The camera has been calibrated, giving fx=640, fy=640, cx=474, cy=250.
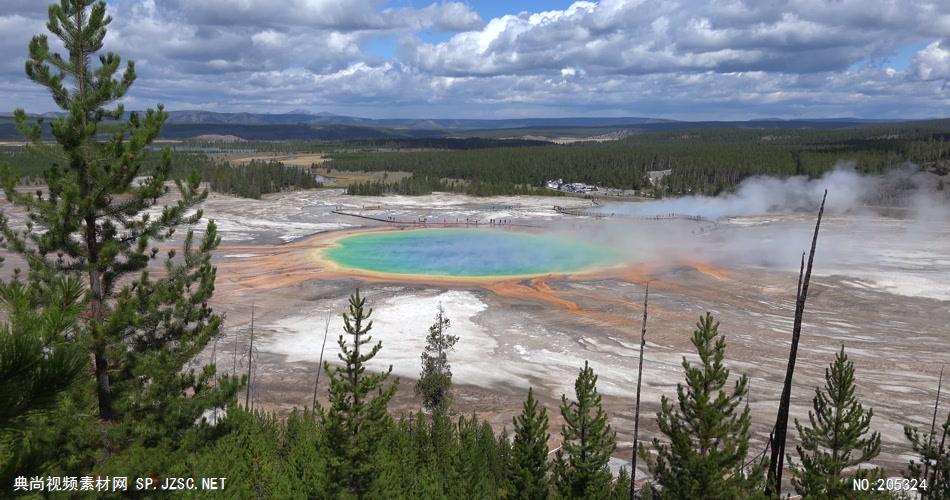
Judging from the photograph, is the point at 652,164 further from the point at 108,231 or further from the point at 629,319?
the point at 108,231

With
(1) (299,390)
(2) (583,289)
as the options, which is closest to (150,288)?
(1) (299,390)

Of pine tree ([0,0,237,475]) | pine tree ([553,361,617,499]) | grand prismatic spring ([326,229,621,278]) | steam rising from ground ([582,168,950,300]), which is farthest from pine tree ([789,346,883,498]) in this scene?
grand prismatic spring ([326,229,621,278])

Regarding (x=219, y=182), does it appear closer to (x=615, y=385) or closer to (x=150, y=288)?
(x=615, y=385)

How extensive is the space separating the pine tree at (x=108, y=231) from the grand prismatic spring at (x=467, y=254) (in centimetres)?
4273

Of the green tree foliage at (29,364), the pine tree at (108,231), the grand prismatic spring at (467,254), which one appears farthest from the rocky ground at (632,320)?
the green tree foliage at (29,364)

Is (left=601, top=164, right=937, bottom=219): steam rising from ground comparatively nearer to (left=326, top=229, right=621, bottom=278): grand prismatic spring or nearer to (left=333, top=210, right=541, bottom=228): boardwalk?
(left=333, top=210, right=541, bottom=228): boardwalk

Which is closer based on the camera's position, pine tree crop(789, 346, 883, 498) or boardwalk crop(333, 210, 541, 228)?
pine tree crop(789, 346, 883, 498)

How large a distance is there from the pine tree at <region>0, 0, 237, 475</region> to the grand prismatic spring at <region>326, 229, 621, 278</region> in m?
42.7

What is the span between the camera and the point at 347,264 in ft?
190

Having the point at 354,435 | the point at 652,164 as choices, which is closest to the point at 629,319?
the point at 354,435

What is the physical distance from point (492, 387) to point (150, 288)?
20.7 meters

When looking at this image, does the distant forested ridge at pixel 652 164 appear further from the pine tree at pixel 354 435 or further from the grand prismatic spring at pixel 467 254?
the pine tree at pixel 354 435

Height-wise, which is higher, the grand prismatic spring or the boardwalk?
the boardwalk

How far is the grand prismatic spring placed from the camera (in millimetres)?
56812
